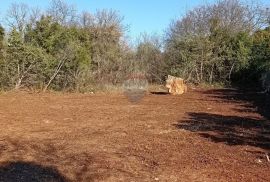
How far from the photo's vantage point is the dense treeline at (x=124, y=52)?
1878 cm

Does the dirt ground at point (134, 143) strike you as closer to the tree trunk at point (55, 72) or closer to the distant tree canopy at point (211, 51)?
the tree trunk at point (55, 72)

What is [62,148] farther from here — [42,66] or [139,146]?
[42,66]

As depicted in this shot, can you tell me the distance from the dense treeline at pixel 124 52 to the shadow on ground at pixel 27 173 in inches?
502

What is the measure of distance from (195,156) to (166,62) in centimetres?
1898

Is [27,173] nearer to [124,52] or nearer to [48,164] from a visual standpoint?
[48,164]

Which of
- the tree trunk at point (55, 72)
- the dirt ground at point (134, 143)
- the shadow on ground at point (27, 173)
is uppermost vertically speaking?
the tree trunk at point (55, 72)

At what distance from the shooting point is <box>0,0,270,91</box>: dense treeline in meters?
18.8

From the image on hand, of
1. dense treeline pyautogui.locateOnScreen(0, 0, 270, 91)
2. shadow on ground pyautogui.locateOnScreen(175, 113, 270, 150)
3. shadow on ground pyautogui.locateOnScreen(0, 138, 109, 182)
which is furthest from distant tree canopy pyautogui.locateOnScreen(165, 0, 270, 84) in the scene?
shadow on ground pyautogui.locateOnScreen(0, 138, 109, 182)

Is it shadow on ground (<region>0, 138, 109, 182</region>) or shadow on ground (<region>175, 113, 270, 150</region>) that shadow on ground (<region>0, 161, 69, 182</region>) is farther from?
shadow on ground (<region>175, 113, 270, 150</region>)

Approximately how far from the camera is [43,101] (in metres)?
15.1

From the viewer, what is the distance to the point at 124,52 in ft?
79.7

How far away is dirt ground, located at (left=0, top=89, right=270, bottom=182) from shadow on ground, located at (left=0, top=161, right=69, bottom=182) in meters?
0.01

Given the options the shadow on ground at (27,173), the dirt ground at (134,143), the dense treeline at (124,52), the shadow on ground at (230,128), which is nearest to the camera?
the shadow on ground at (27,173)

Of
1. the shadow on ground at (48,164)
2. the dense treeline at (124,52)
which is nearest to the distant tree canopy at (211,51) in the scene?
the dense treeline at (124,52)
